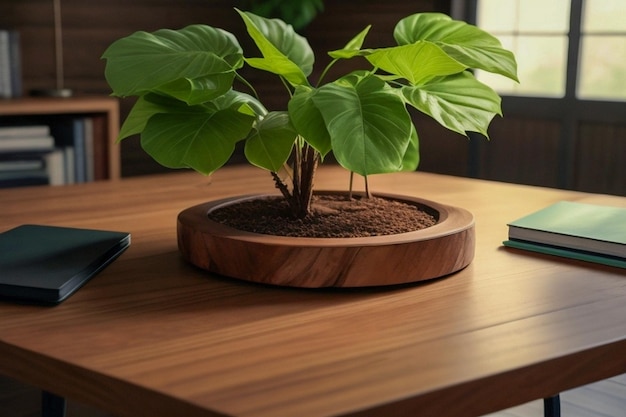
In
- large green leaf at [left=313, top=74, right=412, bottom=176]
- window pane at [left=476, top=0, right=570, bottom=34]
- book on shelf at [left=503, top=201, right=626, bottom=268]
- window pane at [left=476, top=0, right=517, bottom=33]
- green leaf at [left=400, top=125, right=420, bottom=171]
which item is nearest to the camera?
large green leaf at [left=313, top=74, right=412, bottom=176]

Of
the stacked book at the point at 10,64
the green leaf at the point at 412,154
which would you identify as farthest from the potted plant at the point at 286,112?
the stacked book at the point at 10,64

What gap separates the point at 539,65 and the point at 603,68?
1.04 ft

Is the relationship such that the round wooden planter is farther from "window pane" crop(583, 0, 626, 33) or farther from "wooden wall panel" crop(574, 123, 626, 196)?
"window pane" crop(583, 0, 626, 33)

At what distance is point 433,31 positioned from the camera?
1.19 metres

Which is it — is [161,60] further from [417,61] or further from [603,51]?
[603,51]

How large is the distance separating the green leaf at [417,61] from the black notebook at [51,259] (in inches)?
16.8

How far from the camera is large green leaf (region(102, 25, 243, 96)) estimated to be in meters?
1.00

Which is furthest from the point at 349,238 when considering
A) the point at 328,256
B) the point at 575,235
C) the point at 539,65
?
the point at 539,65

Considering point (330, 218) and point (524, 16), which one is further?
point (524, 16)

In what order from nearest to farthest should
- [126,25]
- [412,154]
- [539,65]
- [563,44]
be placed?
[412,154] < [563,44] < [539,65] < [126,25]

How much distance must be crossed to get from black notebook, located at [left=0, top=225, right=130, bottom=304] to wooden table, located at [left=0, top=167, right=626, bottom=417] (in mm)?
17

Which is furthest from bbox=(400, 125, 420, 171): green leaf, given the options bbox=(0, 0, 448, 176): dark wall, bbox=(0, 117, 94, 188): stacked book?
bbox=(0, 0, 448, 176): dark wall

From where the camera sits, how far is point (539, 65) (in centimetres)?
365

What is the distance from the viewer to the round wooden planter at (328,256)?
3.31ft
